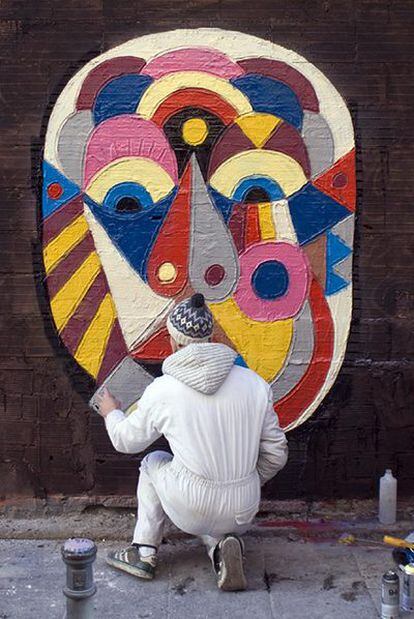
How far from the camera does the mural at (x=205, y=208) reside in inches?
220

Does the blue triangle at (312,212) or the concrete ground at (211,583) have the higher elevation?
the blue triangle at (312,212)

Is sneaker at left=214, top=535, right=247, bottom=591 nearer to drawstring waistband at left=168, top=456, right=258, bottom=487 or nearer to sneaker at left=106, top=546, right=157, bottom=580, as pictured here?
drawstring waistband at left=168, top=456, right=258, bottom=487

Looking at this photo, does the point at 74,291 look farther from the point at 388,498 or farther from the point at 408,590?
the point at 408,590

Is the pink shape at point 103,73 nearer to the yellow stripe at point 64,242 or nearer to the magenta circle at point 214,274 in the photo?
the yellow stripe at point 64,242

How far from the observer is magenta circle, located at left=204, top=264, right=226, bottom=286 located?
5.67 m

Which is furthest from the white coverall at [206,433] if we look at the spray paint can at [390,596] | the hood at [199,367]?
the spray paint can at [390,596]

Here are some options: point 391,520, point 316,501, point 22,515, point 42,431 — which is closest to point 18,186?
point 42,431

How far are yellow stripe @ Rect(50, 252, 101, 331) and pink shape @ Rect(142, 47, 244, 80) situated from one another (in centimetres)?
123

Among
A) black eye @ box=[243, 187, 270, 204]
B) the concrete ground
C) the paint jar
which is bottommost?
the concrete ground

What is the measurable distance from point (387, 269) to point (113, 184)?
1.77 metres

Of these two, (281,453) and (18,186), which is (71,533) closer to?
(281,453)

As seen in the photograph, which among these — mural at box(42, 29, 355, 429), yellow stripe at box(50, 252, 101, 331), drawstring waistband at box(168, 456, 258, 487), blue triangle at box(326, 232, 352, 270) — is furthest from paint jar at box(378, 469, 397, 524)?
yellow stripe at box(50, 252, 101, 331)

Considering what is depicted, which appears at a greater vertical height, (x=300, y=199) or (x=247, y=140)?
(x=247, y=140)

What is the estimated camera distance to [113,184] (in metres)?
5.64
